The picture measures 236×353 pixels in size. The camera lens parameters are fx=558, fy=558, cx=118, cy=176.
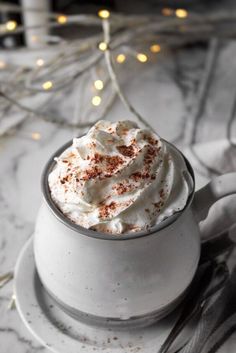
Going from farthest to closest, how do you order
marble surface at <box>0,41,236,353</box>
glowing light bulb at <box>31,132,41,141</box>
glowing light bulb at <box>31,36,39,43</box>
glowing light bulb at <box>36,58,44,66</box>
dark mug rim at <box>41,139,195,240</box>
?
glowing light bulb at <box>31,36,39,43</box> → glowing light bulb at <box>36,58,44,66</box> → glowing light bulb at <box>31,132,41,141</box> → marble surface at <box>0,41,236,353</box> → dark mug rim at <box>41,139,195,240</box>

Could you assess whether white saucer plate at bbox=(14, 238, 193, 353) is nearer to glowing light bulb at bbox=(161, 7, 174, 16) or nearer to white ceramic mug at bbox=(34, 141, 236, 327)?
white ceramic mug at bbox=(34, 141, 236, 327)

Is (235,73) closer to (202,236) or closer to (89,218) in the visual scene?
(202,236)

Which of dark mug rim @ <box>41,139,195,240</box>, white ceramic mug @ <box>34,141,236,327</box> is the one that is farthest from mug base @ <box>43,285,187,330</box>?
dark mug rim @ <box>41,139,195,240</box>

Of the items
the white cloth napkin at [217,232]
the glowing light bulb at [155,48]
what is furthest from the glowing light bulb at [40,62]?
the white cloth napkin at [217,232]

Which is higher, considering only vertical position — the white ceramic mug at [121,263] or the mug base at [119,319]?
the white ceramic mug at [121,263]

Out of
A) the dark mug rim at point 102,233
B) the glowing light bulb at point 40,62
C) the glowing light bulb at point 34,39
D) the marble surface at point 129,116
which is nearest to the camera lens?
the dark mug rim at point 102,233

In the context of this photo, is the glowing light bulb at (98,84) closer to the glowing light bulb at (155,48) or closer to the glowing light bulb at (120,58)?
the glowing light bulb at (120,58)

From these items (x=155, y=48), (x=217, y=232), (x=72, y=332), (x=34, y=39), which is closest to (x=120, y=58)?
(x=155, y=48)
